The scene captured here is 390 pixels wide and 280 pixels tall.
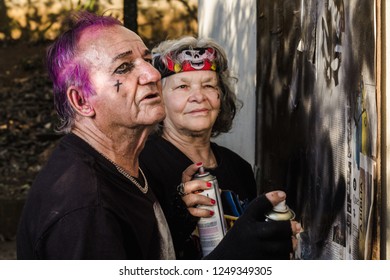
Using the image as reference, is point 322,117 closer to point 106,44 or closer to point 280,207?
point 280,207

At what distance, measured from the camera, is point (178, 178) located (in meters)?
3.27

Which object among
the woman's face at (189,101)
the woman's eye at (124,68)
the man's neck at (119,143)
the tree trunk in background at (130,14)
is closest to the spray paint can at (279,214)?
the man's neck at (119,143)

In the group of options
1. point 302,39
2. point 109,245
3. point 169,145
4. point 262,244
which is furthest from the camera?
point 302,39

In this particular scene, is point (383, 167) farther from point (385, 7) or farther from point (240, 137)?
point (240, 137)

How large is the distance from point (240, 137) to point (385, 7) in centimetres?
245

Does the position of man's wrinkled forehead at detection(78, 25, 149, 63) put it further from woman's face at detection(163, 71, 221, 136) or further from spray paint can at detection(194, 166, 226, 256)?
woman's face at detection(163, 71, 221, 136)

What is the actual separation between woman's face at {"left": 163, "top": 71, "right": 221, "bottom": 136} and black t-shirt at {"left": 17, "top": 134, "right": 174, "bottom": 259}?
3.18 ft

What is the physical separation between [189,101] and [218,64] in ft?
0.74

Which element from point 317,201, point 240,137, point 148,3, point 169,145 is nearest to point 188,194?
point 169,145

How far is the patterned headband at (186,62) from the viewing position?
3.41 m

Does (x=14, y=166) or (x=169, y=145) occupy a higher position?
(x=169, y=145)

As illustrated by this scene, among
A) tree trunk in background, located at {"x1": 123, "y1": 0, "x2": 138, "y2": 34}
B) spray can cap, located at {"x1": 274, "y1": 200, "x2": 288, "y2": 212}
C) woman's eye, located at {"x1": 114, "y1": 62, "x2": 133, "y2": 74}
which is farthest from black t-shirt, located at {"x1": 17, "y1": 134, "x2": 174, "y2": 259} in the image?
tree trunk in background, located at {"x1": 123, "y1": 0, "x2": 138, "y2": 34}

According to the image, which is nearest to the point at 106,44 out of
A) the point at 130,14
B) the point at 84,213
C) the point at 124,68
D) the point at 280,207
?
the point at 124,68

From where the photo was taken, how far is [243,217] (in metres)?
2.50
